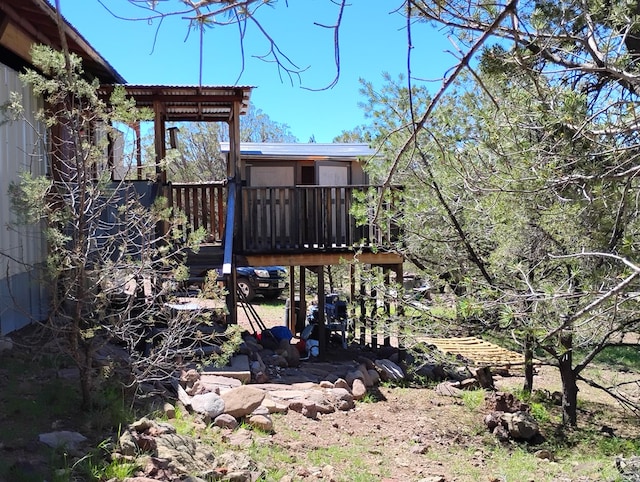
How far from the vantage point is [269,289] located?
20.9 meters

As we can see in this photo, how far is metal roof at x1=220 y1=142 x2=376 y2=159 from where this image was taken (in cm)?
1384

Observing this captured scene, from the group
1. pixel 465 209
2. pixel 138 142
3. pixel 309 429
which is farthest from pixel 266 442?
pixel 465 209

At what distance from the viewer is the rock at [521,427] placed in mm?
6684

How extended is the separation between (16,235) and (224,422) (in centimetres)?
340

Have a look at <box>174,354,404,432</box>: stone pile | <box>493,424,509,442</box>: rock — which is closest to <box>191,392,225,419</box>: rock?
<box>174,354,404,432</box>: stone pile

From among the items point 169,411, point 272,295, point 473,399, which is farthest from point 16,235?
point 272,295

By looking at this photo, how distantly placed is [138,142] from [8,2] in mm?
2390

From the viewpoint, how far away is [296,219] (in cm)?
949

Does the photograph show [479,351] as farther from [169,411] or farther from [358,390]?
[169,411]

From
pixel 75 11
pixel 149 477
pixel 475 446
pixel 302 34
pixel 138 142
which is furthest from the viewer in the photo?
pixel 475 446

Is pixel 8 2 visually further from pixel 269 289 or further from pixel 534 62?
pixel 269 289

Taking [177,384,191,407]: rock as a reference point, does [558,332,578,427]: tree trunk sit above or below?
below

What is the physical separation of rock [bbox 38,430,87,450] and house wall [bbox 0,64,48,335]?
2403mm

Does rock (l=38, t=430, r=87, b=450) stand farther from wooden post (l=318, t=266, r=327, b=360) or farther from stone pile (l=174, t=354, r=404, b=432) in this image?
wooden post (l=318, t=266, r=327, b=360)
